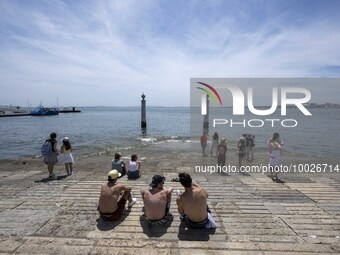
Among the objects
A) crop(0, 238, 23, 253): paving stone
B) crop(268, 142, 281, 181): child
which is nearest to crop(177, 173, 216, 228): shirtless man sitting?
crop(0, 238, 23, 253): paving stone

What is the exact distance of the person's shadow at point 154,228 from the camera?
484 centimetres

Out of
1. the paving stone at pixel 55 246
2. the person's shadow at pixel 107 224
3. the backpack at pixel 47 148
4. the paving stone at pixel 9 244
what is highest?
the backpack at pixel 47 148

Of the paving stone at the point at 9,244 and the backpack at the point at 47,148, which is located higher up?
the backpack at the point at 47,148

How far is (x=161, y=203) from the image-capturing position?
5.20m

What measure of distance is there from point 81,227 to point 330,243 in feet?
14.8

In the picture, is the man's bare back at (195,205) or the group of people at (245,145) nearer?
the man's bare back at (195,205)

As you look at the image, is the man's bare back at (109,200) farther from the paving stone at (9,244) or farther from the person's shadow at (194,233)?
the paving stone at (9,244)

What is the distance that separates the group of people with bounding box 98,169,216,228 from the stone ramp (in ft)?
0.52

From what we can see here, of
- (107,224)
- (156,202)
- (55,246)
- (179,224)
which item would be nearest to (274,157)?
(179,224)

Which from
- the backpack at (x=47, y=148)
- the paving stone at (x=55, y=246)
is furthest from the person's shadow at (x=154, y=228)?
the backpack at (x=47, y=148)

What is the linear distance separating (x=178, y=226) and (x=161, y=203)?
1.82ft

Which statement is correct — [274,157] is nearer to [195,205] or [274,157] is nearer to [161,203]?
[195,205]

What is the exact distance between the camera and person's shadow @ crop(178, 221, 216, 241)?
4625mm

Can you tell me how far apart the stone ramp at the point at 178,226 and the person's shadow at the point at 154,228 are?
0.02 m
